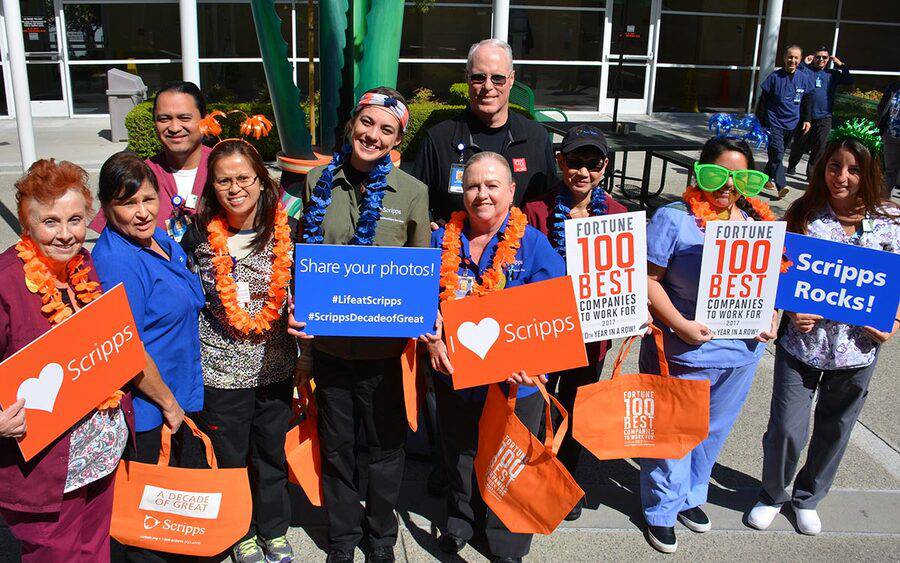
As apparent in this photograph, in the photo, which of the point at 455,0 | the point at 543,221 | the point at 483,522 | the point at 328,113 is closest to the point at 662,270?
the point at 543,221

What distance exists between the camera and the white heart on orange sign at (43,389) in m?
2.40

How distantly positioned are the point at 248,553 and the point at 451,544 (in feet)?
3.09

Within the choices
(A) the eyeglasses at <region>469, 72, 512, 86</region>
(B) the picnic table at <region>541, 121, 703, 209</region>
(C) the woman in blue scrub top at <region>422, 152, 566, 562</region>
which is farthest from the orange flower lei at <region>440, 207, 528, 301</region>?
(B) the picnic table at <region>541, 121, 703, 209</region>

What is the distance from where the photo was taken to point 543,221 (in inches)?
142

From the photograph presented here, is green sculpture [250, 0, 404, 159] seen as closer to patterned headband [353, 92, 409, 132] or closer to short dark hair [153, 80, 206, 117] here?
short dark hair [153, 80, 206, 117]

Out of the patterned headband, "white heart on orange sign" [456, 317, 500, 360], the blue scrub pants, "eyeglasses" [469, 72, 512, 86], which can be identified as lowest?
the blue scrub pants

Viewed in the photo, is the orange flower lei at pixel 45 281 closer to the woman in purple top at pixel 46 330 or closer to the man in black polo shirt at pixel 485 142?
the woman in purple top at pixel 46 330

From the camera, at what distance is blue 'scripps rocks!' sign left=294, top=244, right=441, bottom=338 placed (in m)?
2.93

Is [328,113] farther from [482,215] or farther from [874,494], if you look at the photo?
[874,494]

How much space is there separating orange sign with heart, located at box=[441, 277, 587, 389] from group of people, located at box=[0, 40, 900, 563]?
0.34ft

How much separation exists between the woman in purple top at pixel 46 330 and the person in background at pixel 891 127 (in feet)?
33.2

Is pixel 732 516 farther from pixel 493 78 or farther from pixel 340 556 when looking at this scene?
pixel 493 78

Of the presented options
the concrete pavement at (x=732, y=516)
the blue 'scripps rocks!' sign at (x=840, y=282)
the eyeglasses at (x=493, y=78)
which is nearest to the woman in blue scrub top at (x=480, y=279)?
the concrete pavement at (x=732, y=516)

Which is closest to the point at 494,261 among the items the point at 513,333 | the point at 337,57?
the point at 513,333
